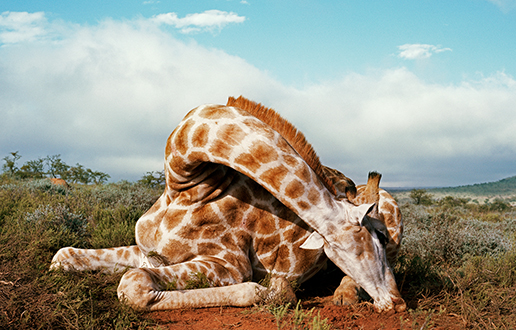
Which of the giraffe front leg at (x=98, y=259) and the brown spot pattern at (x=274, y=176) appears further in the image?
the giraffe front leg at (x=98, y=259)

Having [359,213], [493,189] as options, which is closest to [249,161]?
[359,213]

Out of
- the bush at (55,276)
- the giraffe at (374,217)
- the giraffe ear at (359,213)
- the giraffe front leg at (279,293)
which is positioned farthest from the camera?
the giraffe at (374,217)

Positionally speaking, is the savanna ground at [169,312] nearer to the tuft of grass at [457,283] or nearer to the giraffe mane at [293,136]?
the tuft of grass at [457,283]

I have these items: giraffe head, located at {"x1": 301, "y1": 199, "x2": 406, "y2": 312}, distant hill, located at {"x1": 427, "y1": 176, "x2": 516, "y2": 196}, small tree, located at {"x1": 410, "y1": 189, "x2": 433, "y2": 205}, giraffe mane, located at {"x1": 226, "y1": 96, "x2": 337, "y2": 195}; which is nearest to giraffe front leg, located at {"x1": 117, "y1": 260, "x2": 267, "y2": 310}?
giraffe head, located at {"x1": 301, "y1": 199, "x2": 406, "y2": 312}

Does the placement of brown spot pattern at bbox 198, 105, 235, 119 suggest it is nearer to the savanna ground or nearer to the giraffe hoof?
the savanna ground

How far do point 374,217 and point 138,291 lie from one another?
2360 millimetres

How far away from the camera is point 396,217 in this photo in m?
5.11

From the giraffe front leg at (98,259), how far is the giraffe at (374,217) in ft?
8.25

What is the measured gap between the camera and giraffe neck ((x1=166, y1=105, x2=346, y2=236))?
3.48 meters

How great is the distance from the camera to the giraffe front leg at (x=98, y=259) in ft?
15.6

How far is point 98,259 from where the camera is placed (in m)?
4.96

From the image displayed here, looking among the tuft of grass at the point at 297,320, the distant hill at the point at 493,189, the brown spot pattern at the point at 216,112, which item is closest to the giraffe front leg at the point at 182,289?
the tuft of grass at the point at 297,320

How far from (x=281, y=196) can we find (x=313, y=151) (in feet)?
2.02

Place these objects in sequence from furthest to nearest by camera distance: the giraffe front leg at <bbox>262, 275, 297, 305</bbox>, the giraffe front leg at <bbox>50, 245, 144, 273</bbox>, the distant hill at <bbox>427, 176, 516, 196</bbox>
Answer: the distant hill at <bbox>427, 176, 516, 196</bbox> < the giraffe front leg at <bbox>50, 245, 144, 273</bbox> < the giraffe front leg at <bbox>262, 275, 297, 305</bbox>
